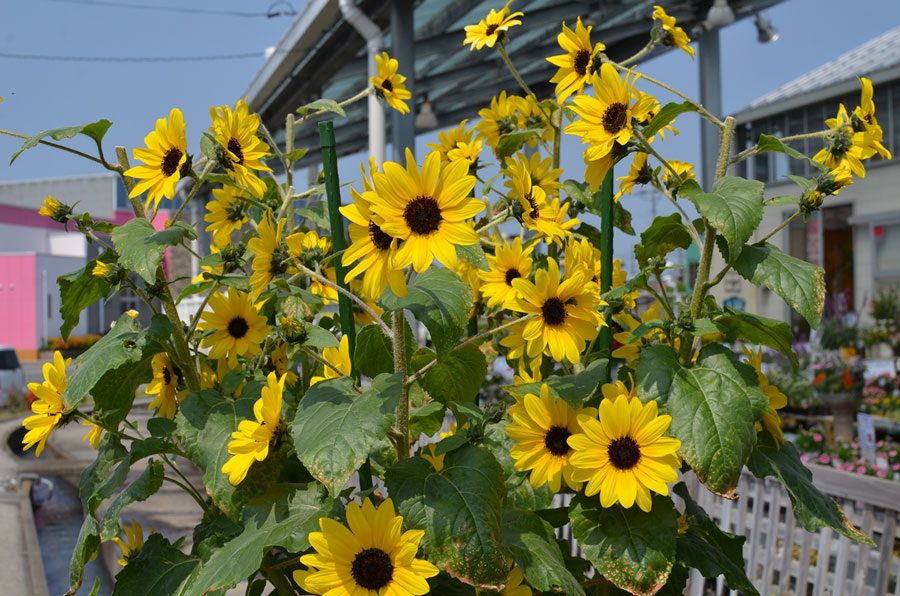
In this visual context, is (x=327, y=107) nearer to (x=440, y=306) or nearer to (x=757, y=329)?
(x=440, y=306)

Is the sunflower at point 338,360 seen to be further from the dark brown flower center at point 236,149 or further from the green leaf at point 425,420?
the dark brown flower center at point 236,149

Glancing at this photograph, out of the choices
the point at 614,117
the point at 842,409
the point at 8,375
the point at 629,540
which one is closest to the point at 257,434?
the point at 629,540

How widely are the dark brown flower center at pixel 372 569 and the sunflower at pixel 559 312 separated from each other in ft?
0.89

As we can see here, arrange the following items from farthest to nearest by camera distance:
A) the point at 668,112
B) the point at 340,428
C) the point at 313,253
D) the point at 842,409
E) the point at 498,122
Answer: the point at 842,409 < the point at 498,122 < the point at 313,253 < the point at 668,112 < the point at 340,428

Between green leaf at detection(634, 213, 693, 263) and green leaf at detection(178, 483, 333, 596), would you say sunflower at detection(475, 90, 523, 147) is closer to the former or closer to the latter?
green leaf at detection(634, 213, 693, 263)

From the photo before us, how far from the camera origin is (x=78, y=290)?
108 centimetres

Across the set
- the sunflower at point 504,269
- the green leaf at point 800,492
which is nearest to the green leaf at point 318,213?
the sunflower at point 504,269

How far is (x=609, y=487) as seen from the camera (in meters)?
0.87

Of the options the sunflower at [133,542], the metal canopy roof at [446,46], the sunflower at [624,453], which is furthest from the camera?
the metal canopy roof at [446,46]

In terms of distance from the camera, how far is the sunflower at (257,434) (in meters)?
0.86

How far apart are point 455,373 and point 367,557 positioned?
266 mm

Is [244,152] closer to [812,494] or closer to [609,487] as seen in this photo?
[609,487]

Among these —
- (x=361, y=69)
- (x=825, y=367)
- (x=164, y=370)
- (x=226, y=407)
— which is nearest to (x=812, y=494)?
(x=226, y=407)

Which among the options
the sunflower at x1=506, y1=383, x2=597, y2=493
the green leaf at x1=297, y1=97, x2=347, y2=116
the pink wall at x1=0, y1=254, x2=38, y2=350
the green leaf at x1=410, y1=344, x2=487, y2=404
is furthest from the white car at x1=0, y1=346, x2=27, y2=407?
the pink wall at x1=0, y1=254, x2=38, y2=350
